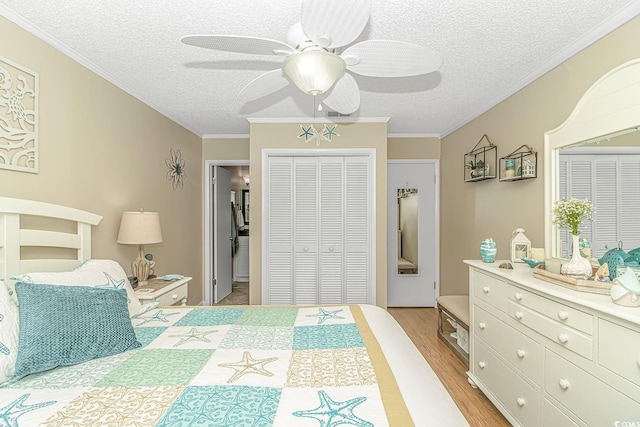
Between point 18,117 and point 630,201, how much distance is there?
11.5 feet

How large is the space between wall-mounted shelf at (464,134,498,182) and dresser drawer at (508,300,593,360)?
5.27 feet

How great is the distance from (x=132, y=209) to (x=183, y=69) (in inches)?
53.8

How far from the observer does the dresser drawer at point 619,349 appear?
4.07 ft

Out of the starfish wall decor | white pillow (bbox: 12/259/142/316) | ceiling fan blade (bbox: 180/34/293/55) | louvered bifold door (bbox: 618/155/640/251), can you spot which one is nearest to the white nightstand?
white pillow (bbox: 12/259/142/316)

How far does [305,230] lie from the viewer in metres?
3.94

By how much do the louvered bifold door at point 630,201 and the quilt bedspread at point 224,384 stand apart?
5.01ft

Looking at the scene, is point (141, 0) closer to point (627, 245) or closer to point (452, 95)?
point (452, 95)

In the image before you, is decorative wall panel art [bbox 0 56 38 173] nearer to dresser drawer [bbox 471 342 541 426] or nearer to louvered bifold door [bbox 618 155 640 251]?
dresser drawer [bbox 471 342 541 426]

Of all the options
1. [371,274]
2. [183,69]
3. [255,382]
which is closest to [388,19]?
[183,69]

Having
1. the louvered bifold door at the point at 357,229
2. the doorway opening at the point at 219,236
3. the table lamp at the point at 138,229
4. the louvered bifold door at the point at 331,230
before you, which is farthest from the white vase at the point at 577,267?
the doorway opening at the point at 219,236

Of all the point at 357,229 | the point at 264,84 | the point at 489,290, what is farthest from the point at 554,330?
the point at 357,229

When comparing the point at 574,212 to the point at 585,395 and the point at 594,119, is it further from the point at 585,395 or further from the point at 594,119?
the point at 585,395

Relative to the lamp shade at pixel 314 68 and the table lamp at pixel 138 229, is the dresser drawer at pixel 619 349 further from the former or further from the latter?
the table lamp at pixel 138 229

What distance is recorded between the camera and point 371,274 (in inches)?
152
